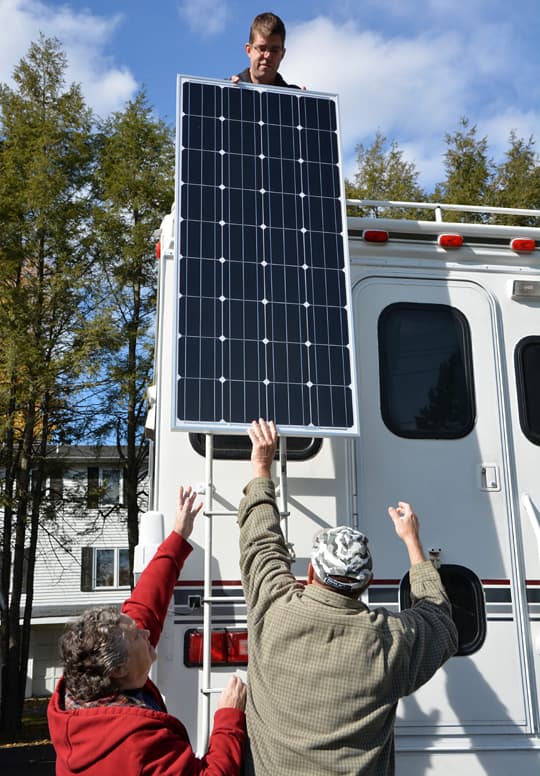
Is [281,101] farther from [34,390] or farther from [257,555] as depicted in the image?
[34,390]

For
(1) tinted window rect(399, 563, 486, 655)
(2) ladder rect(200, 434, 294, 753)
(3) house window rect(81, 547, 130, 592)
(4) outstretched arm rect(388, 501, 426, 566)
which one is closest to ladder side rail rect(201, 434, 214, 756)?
(2) ladder rect(200, 434, 294, 753)

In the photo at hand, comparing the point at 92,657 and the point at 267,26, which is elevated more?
the point at 267,26

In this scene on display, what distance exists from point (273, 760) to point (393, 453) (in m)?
2.05

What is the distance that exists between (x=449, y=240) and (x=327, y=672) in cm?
302

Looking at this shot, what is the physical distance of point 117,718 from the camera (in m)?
2.51

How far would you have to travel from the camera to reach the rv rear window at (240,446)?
4293mm

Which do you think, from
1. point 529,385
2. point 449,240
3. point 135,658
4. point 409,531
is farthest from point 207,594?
point 449,240

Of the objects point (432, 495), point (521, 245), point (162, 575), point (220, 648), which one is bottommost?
point (220, 648)

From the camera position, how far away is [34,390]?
15281 millimetres

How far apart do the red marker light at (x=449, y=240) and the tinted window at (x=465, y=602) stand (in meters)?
1.93

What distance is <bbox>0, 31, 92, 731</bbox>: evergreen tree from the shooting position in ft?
51.0

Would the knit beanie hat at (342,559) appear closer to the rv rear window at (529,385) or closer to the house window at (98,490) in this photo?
the rv rear window at (529,385)

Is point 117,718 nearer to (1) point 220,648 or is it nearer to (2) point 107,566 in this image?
(1) point 220,648

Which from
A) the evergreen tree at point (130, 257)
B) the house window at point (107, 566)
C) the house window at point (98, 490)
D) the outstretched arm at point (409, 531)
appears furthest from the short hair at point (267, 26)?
the house window at point (107, 566)
